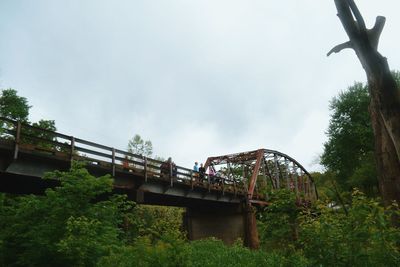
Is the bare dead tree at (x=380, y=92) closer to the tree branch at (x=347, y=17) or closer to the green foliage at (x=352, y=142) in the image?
the tree branch at (x=347, y=17)

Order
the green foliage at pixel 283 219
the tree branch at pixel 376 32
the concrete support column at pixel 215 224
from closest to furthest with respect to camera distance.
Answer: the tree branch at pixel 376 32 < the green foliage at pixel 283 219 < the concrete support column at pixel 215 224

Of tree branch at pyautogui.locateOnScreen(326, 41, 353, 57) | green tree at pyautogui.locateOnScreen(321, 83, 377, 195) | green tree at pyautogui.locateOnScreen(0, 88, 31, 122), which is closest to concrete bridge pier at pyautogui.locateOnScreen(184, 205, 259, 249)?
green tree at pyautogui.locateOnScreen(321, 83, 377, 195)

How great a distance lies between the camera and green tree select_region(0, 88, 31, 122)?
34.4 meters

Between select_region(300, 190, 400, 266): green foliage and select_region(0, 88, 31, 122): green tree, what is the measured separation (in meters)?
34.0

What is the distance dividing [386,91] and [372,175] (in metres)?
36.3

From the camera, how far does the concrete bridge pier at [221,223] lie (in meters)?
27.8

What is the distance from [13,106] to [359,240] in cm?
3569

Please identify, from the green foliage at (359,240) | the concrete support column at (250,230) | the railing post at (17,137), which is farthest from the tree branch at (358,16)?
the concrete support column at (250,230)

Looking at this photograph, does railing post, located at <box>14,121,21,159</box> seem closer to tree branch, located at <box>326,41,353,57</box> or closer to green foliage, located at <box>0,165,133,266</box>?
green foliage, located at <box>0,165,133,266</box>

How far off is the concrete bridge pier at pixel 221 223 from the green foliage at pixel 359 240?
68.9 feet

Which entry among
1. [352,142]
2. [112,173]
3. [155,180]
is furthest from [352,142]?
[112,173]

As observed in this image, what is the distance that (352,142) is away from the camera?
39.5m

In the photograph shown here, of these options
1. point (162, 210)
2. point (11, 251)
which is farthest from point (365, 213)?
point (162, 210)

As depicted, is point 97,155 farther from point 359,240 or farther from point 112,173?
point 359,240
